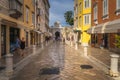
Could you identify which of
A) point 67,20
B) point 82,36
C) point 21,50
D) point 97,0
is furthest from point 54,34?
point 21,50

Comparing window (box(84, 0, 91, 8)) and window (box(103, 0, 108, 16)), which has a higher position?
window (box(84, 0, 91, 8))

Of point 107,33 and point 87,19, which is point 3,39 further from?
point 87,19

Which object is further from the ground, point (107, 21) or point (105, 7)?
point (105, 7)

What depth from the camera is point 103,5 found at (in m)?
28.3

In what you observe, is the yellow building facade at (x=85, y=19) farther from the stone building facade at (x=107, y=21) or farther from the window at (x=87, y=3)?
the stone building facade at (x=107, y=21)

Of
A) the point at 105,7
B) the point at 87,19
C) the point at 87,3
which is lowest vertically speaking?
the point at 105,7

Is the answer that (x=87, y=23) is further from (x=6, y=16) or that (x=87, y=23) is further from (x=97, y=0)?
(x=6, y=16)

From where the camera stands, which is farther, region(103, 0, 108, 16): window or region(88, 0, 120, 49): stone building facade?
region(103, 0, 108, 16): window

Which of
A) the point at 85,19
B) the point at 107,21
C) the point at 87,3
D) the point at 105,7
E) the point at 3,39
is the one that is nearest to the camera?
the point at 3,39

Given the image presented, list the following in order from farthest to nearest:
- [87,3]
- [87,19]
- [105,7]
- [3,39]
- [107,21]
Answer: [87,19]
[87,3]
[105,7]
[107,21]
[3,39]

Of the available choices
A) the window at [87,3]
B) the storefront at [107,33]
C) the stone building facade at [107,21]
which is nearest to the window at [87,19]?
the window at [87,3]

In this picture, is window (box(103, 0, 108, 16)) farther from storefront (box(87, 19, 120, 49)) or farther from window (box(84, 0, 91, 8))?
window (box(84, 0, 91, 8))

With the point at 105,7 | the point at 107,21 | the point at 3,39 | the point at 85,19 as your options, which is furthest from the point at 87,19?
the point at 3,39

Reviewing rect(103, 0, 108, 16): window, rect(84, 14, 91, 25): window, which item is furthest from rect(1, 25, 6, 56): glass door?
rect(84, 14, 91, 25): window
